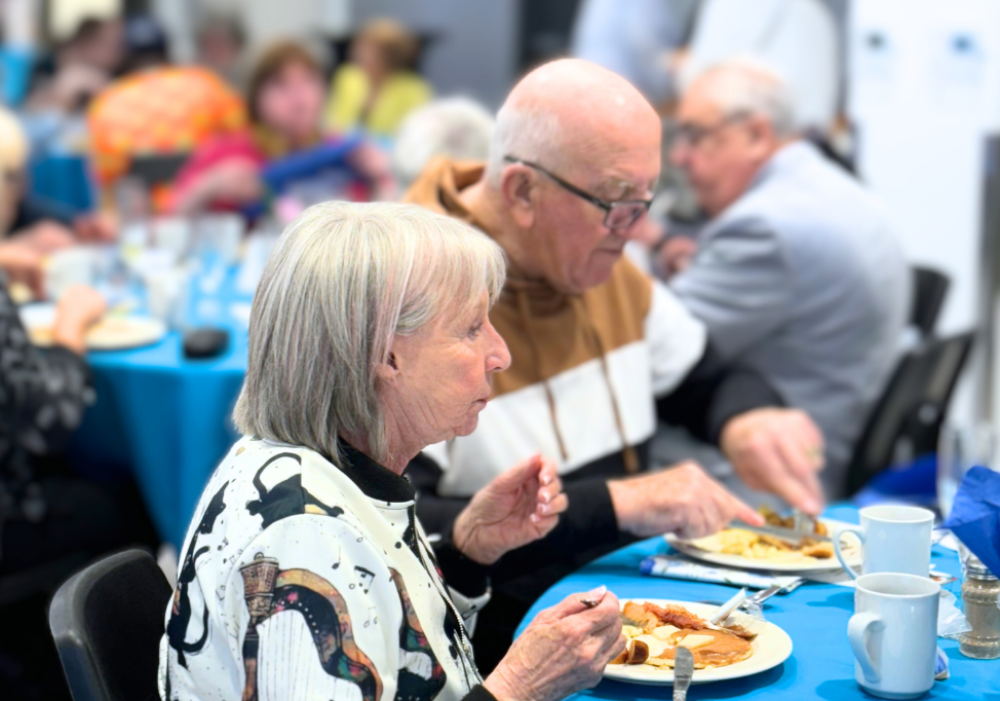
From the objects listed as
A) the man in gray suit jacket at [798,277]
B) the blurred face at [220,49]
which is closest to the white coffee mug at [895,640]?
the man in gray suit jacket at [798,277]

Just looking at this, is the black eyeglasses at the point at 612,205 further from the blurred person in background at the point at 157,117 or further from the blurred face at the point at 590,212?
the blurred person in background at the point at 157,117

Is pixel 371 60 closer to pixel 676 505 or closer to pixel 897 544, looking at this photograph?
pixel 676 505

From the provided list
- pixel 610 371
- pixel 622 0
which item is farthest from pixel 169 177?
pixel 610 371

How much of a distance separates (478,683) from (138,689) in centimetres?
39

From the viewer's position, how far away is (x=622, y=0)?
6113 millimetres

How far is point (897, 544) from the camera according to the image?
1378 millimetres

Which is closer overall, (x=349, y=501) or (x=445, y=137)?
(x=349, y=501)

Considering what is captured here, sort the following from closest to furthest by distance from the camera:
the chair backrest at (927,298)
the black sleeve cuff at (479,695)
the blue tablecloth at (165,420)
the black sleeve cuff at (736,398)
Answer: the black sleeve cuff at (479,695) < the black sleeve cuff at (736,398) < the blue tablecloth at (165,420) < the chair backrest at (927,298)

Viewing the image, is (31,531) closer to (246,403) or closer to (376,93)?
(246,403)

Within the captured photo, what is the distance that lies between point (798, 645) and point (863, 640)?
166 millimetres

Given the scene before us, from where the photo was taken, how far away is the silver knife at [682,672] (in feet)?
3.84

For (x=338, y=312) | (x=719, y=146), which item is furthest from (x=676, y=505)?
(x=719, y=146)

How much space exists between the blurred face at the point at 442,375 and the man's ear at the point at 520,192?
0.62m

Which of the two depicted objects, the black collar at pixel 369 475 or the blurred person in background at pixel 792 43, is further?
the blurred person in background at pixel 792 43
